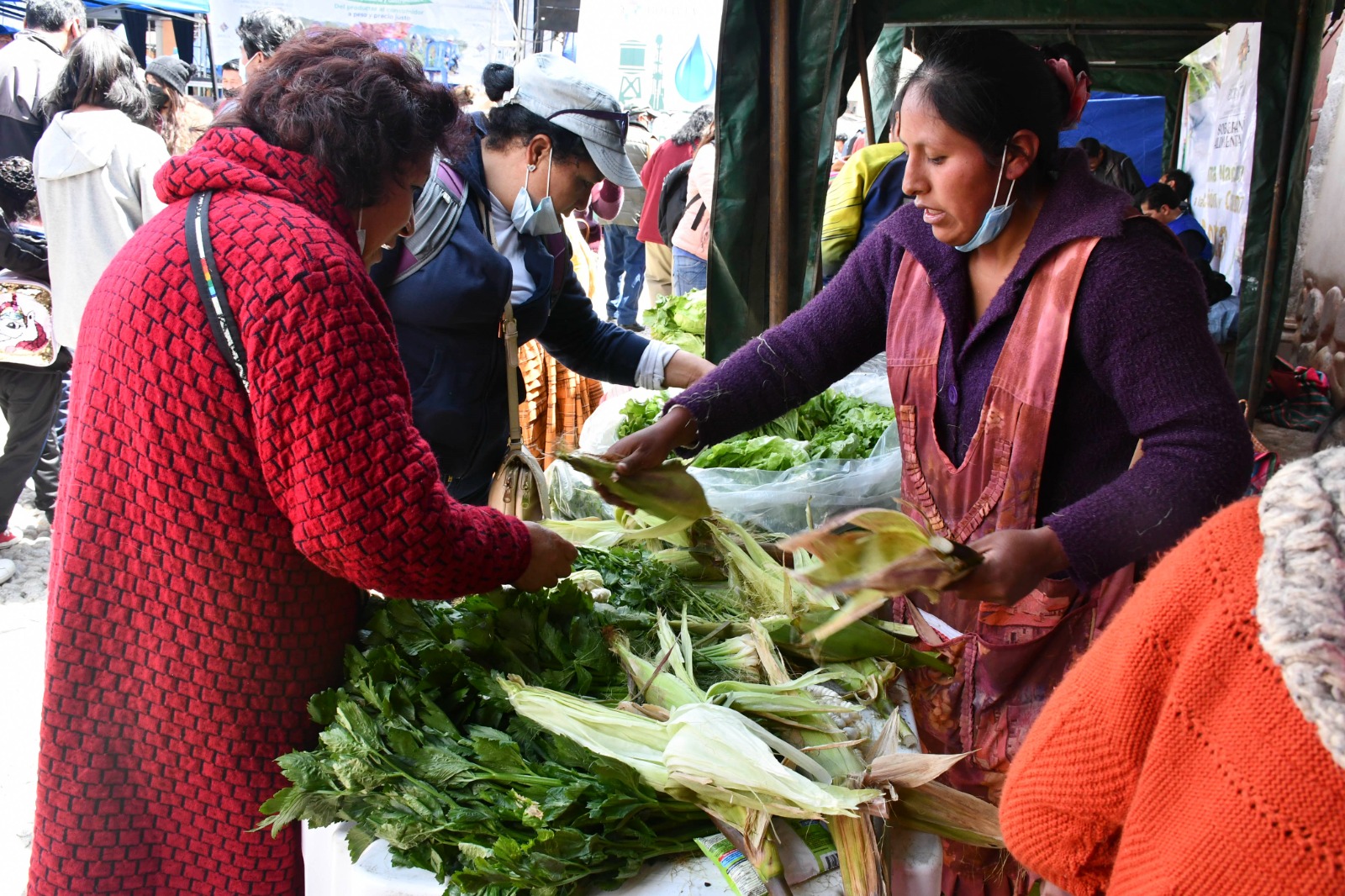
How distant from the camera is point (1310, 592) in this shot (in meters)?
0.82

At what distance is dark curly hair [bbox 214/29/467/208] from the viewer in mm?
1617

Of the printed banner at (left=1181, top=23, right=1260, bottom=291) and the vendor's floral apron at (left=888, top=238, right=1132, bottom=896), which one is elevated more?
the printed banner at (left=1181, top=23, right=1260, bottom=291)

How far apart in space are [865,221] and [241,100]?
3.16 meters

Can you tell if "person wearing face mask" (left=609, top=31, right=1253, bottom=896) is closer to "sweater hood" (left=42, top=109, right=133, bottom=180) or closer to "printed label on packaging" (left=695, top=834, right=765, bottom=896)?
"printed label on packaging" (left=695, top=834, right=765, bottom=896)

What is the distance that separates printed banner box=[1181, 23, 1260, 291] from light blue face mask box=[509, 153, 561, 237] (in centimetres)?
409

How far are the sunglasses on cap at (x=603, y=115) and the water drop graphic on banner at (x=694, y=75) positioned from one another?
9.94 metres

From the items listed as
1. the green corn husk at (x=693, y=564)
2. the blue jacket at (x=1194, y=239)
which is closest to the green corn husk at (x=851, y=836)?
the green corn husk at (x=693, y=564)

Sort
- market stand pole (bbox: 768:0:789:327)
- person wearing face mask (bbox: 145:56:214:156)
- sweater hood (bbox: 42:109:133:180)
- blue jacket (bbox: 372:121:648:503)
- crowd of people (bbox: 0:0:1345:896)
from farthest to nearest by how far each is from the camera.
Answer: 1. person wearing face mask (bbox: 145:56:214:156)
2. sweater hood (bbox: 42:109:133:180)
3. market stand pole (bbox: 768:0:789:327)
4. blue jacket (bbox: 372:121:648:503)
5. crowd of people (bbox: 0:0:1345:896)

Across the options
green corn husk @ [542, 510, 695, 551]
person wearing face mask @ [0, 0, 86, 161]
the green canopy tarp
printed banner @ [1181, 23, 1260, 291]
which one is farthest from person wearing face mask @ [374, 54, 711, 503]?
printed banner @ [1181, 23, 1260, 291]

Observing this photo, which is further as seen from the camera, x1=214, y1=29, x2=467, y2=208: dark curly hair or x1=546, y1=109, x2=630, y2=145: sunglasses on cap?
x1=546, y1=109, x2=630, y2=145: sunglasses on cap

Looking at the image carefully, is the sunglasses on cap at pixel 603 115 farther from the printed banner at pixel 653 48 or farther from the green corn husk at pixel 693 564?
the printed banner at pixel 653 48

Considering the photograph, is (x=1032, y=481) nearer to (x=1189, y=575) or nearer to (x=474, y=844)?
(x=1189, y=575)

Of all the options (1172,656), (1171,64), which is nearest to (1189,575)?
(1172,656)

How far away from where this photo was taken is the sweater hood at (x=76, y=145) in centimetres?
444
